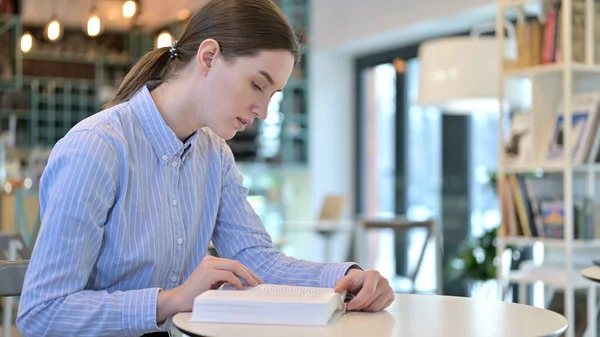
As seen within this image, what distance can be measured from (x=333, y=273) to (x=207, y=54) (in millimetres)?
467

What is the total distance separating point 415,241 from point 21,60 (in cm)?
473

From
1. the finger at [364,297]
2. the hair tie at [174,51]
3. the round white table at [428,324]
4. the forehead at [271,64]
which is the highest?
the hair tie at [174,51]

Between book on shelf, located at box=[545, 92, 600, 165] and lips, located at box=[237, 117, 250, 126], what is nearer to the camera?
lips, located at box=[237, 117, 250, 126]

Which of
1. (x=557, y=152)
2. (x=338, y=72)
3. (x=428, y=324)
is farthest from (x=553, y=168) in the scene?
(x=338, y=72)

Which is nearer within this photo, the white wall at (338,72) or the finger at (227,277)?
the finger at (227,277)

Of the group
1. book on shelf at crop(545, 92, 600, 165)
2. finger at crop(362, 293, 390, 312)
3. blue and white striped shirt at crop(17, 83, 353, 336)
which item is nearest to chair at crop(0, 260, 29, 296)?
blue and white striped shirt at crop(17, 83, 353, 336)

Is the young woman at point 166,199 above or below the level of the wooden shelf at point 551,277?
above

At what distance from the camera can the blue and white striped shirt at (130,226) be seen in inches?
50.6

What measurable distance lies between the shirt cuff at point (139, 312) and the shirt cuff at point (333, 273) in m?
0.37

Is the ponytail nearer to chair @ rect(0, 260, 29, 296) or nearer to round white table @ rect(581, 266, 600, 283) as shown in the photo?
chair @ rect(0, 260, 29, 296)

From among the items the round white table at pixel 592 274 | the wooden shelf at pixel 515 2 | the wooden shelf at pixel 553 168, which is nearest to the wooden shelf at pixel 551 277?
the wooden shelf at pixel 553 168

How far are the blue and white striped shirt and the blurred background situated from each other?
98 centimetres

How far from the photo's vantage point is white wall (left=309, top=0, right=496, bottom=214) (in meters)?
7.54

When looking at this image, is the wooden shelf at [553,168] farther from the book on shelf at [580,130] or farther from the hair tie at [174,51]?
the hair tie at [174,51]
